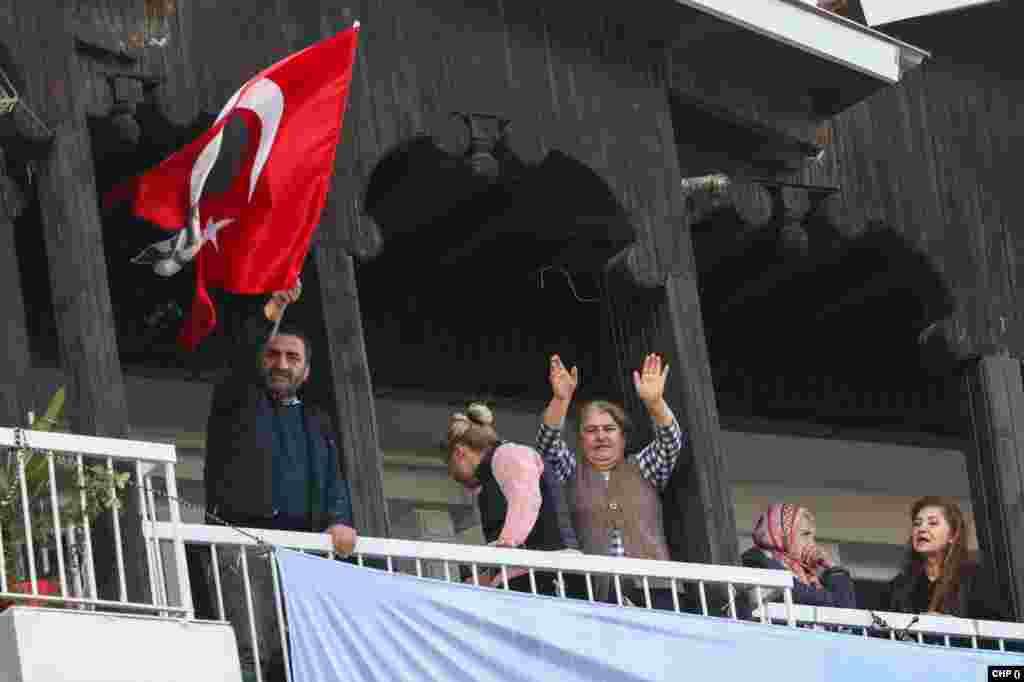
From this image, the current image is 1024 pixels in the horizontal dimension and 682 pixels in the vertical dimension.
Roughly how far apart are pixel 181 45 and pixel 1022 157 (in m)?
5.19

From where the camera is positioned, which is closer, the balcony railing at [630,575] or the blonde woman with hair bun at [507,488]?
the balcony railing at [630,575]

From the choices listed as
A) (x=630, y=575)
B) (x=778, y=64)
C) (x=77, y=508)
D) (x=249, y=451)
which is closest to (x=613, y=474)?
(x=630, y=575)

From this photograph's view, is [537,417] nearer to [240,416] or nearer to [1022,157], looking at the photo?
[1022,157]

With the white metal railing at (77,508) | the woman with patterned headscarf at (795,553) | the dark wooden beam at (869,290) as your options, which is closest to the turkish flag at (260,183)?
the white metal railing at (77,508)

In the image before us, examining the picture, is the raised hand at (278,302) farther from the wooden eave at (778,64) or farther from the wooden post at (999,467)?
the wooden post at (999,467)

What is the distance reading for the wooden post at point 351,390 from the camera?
14773 millimetres

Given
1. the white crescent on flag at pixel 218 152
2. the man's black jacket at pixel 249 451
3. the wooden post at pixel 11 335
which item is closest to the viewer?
the wooden post at pixel 11 335

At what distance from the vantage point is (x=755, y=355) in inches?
773

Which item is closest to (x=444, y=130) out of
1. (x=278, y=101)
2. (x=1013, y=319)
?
(x=278, y=101)

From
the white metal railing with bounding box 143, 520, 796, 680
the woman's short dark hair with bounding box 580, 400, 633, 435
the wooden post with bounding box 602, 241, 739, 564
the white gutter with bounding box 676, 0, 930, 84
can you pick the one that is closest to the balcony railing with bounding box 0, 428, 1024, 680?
the white metal railing with bounding box 143, 520, 796, 680

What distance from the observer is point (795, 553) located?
51.9ft

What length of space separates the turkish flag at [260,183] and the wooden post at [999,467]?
4355 millimetres

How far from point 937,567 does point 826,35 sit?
2.69 m

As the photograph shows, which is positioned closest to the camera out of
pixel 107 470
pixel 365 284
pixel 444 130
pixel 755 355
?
pixel 107 470
